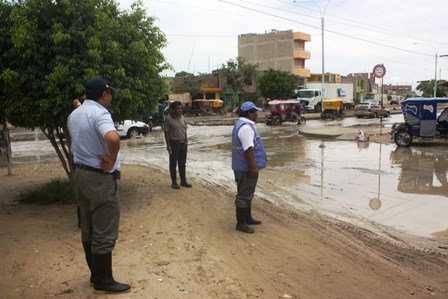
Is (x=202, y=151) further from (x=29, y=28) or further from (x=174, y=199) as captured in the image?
(x=29, y=28)

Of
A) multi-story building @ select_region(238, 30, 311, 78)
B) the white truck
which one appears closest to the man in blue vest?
the white truck

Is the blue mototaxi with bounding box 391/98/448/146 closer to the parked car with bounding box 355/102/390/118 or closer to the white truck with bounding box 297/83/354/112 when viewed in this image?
the parked car with bounding box 355/102/390/118

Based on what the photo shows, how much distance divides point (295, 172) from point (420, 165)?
12.2 feet

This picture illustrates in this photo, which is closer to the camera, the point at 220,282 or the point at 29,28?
the point at 220,282

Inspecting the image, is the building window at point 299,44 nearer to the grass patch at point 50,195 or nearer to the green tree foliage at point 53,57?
the grass patch at point 50,195

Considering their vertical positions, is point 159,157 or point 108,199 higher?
point 108,199

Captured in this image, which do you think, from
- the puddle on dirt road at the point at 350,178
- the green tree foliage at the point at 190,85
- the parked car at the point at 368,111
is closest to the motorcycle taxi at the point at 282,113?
the parked car at the point at 368,111

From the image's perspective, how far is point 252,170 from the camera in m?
5.35

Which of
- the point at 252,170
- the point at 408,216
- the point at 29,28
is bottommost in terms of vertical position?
the point at 408,216

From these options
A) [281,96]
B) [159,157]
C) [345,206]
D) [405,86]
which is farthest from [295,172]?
[405,86]

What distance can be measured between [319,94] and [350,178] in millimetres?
40938

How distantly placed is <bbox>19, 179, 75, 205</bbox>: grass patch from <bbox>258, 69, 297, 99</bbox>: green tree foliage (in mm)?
45447

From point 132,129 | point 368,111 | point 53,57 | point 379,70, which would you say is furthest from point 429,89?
point 53,57

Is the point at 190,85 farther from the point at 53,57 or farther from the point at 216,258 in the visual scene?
A: the point at 216,258
